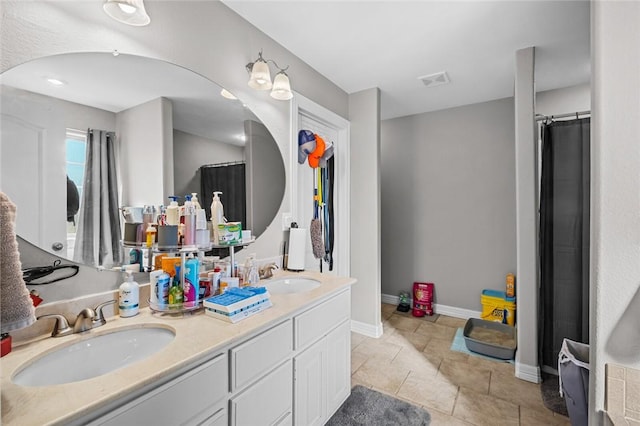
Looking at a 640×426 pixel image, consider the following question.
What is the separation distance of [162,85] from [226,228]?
802mm

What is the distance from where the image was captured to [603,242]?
3.32 ft

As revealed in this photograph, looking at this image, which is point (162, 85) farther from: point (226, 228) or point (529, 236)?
point (529, 236)

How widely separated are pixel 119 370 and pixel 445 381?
222 cm

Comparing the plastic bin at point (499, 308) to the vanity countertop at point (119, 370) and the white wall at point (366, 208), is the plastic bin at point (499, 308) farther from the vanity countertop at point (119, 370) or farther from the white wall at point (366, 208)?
the vanity countertop at point (119, 370)

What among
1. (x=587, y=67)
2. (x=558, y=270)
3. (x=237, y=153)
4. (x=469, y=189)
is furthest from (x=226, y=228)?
(x=587, y=67)

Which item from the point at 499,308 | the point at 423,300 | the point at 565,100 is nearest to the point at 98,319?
the point at 423,300

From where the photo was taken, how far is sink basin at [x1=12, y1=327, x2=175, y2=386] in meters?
0.93

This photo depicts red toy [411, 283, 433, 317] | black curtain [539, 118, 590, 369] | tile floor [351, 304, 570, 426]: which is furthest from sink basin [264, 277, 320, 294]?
red toy [411, 283, 433, 317]

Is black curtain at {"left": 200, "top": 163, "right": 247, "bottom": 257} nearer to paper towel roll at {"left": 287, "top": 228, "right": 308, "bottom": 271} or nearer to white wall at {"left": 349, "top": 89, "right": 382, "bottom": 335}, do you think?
paper towel roll at {"left": 287, "top": 228, "right": 308, "bottom": 271}

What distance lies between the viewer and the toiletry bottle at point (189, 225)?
4.47 ft

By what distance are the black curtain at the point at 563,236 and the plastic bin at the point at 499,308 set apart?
2.44 feet

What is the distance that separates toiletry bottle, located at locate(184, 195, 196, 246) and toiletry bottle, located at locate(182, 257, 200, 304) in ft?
0.30

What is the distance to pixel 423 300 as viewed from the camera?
3.56m

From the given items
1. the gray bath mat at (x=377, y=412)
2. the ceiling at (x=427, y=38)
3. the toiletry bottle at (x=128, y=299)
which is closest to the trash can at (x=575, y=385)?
the gray bath mat at (x=377, y=412)
